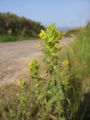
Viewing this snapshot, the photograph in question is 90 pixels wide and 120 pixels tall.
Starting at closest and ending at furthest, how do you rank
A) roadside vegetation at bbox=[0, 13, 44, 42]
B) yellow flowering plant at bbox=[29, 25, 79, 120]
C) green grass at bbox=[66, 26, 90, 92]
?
yellow flowering plant at bbox=[29, 25, 79, 120] < green grass at bbox=[66, 26, 90, 92] < roadside vegetation at bbox=[0, 13, 44, 42]

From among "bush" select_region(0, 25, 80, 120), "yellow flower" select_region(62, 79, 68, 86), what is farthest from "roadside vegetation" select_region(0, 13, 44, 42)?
"yellow flower" select_region(62, 79, 68, 86)

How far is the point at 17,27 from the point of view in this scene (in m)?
21.9

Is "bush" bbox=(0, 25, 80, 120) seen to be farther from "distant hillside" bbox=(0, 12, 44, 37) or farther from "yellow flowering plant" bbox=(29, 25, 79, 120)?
"distant hillside" bbox=(0, 12, 44, 37)

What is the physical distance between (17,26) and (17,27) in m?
0.15

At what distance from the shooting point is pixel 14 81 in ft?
21.7

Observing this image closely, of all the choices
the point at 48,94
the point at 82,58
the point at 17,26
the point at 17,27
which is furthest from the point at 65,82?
the point at 17,26

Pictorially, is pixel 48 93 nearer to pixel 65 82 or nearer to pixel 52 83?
pixel 52 83

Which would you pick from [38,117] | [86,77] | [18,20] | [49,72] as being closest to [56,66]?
[49,72]

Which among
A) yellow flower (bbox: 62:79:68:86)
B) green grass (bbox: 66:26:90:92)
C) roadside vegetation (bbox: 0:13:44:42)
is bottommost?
roadside vegetation (bbox: 0:13:44:42)

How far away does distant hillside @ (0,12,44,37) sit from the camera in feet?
68.7

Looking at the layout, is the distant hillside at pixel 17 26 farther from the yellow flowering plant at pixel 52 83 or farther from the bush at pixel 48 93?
the yellow flowering plant at pixel 52 83

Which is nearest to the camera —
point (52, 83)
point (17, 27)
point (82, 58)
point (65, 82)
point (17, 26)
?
point (52, 83)

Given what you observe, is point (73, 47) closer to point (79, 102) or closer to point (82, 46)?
point (82, 46)

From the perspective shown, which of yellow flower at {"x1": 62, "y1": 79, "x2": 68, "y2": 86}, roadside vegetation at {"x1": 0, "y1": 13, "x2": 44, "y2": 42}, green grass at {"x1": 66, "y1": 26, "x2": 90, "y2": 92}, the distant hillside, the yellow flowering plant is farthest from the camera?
the distant hillside
